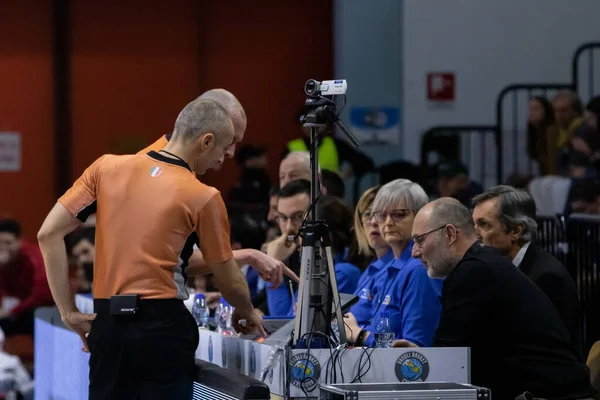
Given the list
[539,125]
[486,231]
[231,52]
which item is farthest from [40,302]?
[486,231]

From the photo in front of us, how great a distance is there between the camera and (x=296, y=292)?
233 inches

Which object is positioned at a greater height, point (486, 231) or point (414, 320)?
point (486, 231)

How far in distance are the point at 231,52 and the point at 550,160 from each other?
3658mm

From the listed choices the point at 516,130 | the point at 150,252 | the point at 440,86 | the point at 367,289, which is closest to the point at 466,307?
the point at 367,289

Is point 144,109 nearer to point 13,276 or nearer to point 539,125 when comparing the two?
point 13,276

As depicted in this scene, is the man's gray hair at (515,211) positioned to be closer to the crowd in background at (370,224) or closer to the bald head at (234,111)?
the crowd in background at (370,224)

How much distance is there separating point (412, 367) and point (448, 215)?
2.39ft

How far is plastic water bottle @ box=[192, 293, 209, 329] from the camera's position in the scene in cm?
569

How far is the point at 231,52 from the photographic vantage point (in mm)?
12258

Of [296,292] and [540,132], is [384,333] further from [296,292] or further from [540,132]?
[540,132]

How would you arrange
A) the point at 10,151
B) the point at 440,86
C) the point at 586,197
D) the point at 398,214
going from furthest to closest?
1. the point at 10,151
2. the point at 440,86
3. the point at 586,197
4. the point at 398,214

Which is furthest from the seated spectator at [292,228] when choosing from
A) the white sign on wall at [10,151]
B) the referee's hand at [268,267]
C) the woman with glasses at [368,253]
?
the white sign on wall at [10,151]

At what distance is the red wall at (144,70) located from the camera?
1188 centimetres

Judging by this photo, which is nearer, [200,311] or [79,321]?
[79,321]
